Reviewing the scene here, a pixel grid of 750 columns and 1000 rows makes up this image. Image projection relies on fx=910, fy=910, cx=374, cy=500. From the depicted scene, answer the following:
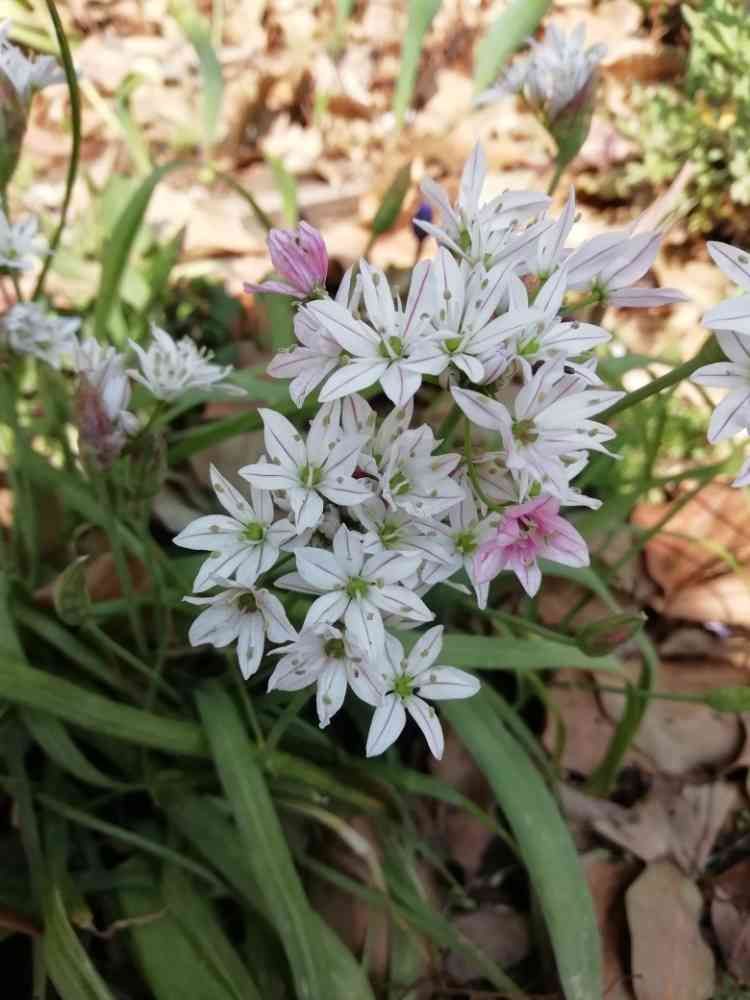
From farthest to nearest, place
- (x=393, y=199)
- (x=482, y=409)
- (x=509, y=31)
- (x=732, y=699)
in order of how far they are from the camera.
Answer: (x=509, y=31)
(x=393, y=199)
(x=732, y=699)
(x=482, y=409)

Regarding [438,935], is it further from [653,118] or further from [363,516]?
[653,118]

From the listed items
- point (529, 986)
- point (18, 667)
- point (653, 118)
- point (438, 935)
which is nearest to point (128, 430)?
point (18, 667)

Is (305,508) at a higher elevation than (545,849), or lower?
higher

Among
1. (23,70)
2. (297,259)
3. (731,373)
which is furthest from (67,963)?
(23,70)

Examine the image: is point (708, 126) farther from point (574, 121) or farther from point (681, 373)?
point (681, 373)

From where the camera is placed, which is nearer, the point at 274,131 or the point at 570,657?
the point at 570,657

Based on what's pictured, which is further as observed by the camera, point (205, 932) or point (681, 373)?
point (205, 932)

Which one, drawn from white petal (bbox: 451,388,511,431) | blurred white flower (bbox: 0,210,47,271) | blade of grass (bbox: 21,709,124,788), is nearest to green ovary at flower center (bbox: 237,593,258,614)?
white petal (bbox: 451,388,511,431)
